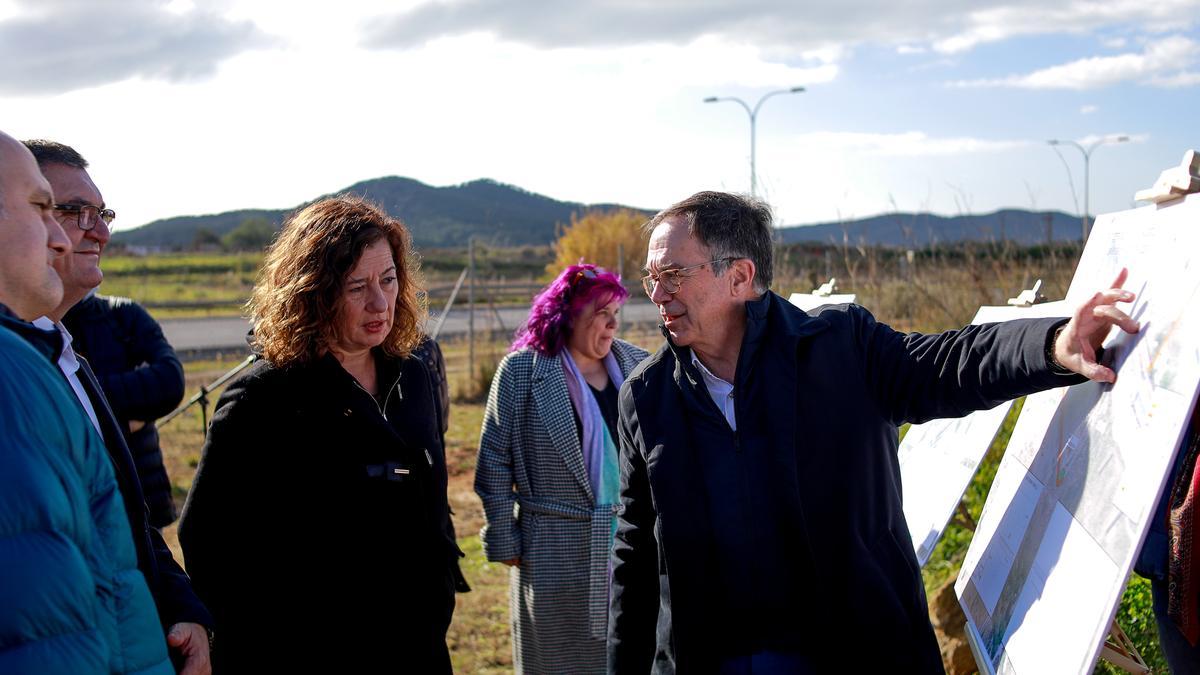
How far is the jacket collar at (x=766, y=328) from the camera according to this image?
241 centimetres

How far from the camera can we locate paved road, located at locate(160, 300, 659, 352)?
2055cm

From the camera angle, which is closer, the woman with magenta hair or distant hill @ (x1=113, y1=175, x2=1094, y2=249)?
the woman with magenta hair

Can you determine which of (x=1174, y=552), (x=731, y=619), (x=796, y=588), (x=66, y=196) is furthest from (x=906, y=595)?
(x=66, y=196)

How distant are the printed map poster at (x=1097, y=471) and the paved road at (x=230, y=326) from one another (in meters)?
16.3

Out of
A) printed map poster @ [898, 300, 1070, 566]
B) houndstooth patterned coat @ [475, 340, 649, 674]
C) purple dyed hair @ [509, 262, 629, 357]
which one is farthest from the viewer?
purple dyed hair @ [509, 262, 629, 357]

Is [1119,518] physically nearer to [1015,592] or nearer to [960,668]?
[1015,592]

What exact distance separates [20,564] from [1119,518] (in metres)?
1.78

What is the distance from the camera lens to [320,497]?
2.74 meters

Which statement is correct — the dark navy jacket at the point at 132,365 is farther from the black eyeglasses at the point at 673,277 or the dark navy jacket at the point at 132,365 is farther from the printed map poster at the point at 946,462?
the printed map poster at the point at 946,462

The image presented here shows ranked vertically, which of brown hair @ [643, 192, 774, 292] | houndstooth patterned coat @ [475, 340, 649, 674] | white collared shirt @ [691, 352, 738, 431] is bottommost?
houndstooth patterned coat @ [475, 340, 649, 674]

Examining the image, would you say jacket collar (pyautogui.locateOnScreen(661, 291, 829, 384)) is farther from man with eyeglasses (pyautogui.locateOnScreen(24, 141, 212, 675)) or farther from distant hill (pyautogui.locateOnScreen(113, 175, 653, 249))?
distant hill (pyautogui.locateOnScreen(113, 175, 653, 249))

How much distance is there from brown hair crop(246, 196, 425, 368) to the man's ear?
3.76 feet

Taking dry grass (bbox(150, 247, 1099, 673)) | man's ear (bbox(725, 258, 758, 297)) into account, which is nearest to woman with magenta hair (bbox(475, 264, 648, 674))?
dry grass (bbox(150, 247, 1099, 673))

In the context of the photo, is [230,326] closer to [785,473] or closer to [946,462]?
[946,462]
